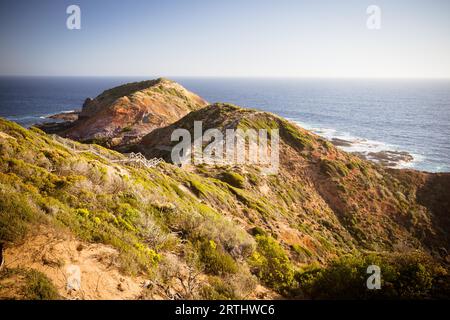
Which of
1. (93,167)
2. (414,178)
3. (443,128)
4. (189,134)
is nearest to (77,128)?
(189,134)

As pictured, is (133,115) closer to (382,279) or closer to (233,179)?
(233,179)

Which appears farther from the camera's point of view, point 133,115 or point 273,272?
point 133,115

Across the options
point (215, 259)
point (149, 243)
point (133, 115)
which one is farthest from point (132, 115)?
point (215, 259)

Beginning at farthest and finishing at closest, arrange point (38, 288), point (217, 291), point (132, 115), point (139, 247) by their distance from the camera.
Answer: point (132, 115), point (139, 247), point (217, 291), point (38, 288)

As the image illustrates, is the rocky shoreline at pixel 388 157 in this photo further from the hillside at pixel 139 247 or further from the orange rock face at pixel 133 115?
the hillside at pixel 139 247

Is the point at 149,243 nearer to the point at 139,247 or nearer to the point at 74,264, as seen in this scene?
the point at 139,247

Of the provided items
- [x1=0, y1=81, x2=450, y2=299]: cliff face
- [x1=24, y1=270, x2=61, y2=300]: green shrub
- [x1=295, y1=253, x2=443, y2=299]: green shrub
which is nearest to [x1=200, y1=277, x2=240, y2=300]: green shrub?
[x1=0, y1=81, x2=450, y2=299]: cliff face

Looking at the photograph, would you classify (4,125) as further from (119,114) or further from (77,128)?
(77,128)

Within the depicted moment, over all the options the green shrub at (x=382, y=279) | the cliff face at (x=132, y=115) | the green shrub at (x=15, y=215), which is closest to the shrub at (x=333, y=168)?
the green shrub at (x=382, y=279)

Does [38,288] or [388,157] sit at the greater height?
[38,288]

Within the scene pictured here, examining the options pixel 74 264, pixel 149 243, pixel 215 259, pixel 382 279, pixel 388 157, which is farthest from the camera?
pixel 388 157

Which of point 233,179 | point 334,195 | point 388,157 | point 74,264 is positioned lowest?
point 334,195
